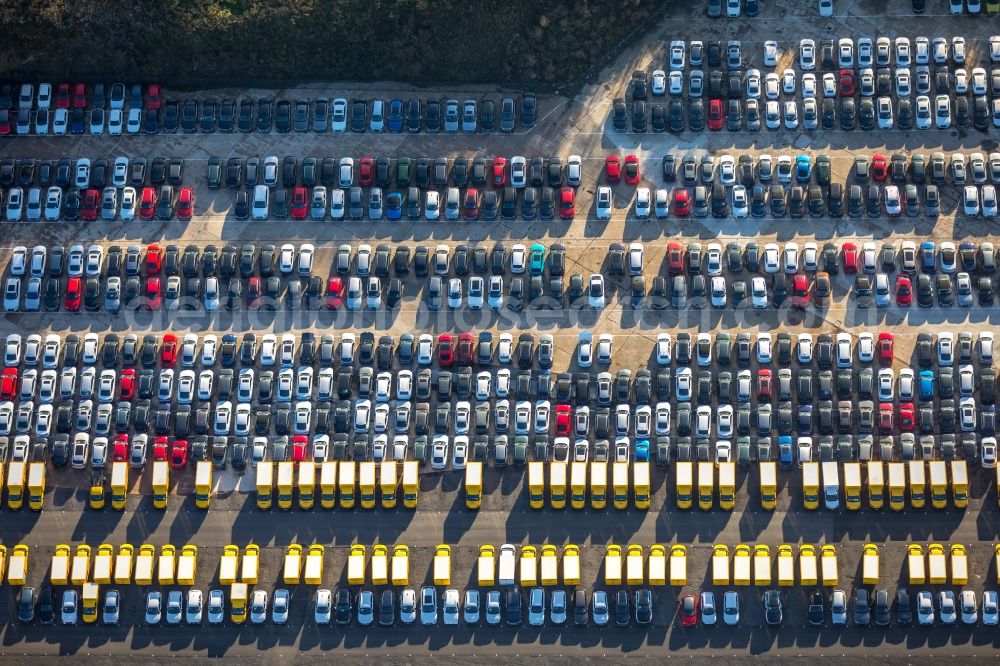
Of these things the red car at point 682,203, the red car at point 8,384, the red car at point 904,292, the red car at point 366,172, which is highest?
the red car at point 366,172

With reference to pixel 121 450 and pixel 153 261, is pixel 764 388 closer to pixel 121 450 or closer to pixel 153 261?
pixel 153 261

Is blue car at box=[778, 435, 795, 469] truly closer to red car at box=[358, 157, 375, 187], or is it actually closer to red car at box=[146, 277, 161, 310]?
red car at box=[358, 157, 375, 187]

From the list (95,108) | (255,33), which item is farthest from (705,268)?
(95,108)

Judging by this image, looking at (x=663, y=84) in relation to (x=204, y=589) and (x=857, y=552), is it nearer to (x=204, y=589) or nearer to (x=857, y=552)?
(x=857, y=552)

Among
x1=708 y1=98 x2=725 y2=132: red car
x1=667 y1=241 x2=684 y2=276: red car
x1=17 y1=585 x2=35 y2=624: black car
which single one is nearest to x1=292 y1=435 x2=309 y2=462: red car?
x1=17 y1=585 x2=35 y2=624: black car

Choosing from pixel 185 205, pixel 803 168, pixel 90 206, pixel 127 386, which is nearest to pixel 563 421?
pixel 803 168

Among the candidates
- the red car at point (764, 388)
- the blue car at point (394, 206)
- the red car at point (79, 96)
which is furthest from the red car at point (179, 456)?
the red car at point (764, 388)

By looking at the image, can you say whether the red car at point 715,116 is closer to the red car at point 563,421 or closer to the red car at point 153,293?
the red car at point 563,421
